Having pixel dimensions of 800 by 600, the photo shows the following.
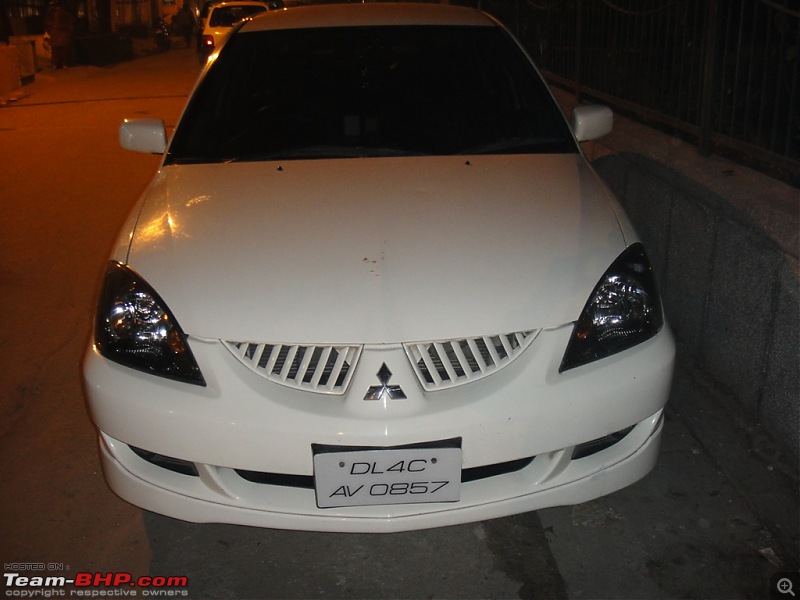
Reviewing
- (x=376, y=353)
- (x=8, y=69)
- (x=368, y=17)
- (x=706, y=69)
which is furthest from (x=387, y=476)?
(x=8, y=69)

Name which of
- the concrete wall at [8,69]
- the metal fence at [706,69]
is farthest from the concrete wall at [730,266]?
the concrete wall at [8,69]

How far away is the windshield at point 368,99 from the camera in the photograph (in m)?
3.42

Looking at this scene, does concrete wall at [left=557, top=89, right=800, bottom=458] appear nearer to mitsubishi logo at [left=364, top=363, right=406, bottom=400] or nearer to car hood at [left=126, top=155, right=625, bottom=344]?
car hood at [left=126, top=155, right=625, bottom=344]

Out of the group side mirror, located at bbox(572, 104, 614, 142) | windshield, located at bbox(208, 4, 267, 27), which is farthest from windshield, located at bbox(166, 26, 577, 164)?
windshield, located at bbox(208, 4, 267, 27)

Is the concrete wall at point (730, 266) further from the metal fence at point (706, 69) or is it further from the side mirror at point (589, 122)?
the side mirror at point (589, 122)

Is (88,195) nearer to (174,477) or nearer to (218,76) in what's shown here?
(218,76)

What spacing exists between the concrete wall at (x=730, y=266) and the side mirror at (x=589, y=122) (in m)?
0.56

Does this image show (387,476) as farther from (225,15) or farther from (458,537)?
(225,15)

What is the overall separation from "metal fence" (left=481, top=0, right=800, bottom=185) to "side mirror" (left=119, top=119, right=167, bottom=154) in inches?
97.4

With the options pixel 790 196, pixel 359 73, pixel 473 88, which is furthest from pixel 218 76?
pixel 790 196

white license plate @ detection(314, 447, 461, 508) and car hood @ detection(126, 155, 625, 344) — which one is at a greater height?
car hood @ detection(126, 155, 625, 344)

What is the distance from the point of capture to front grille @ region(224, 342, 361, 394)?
232cm

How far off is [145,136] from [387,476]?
2.03m

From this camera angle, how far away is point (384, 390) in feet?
7.53
